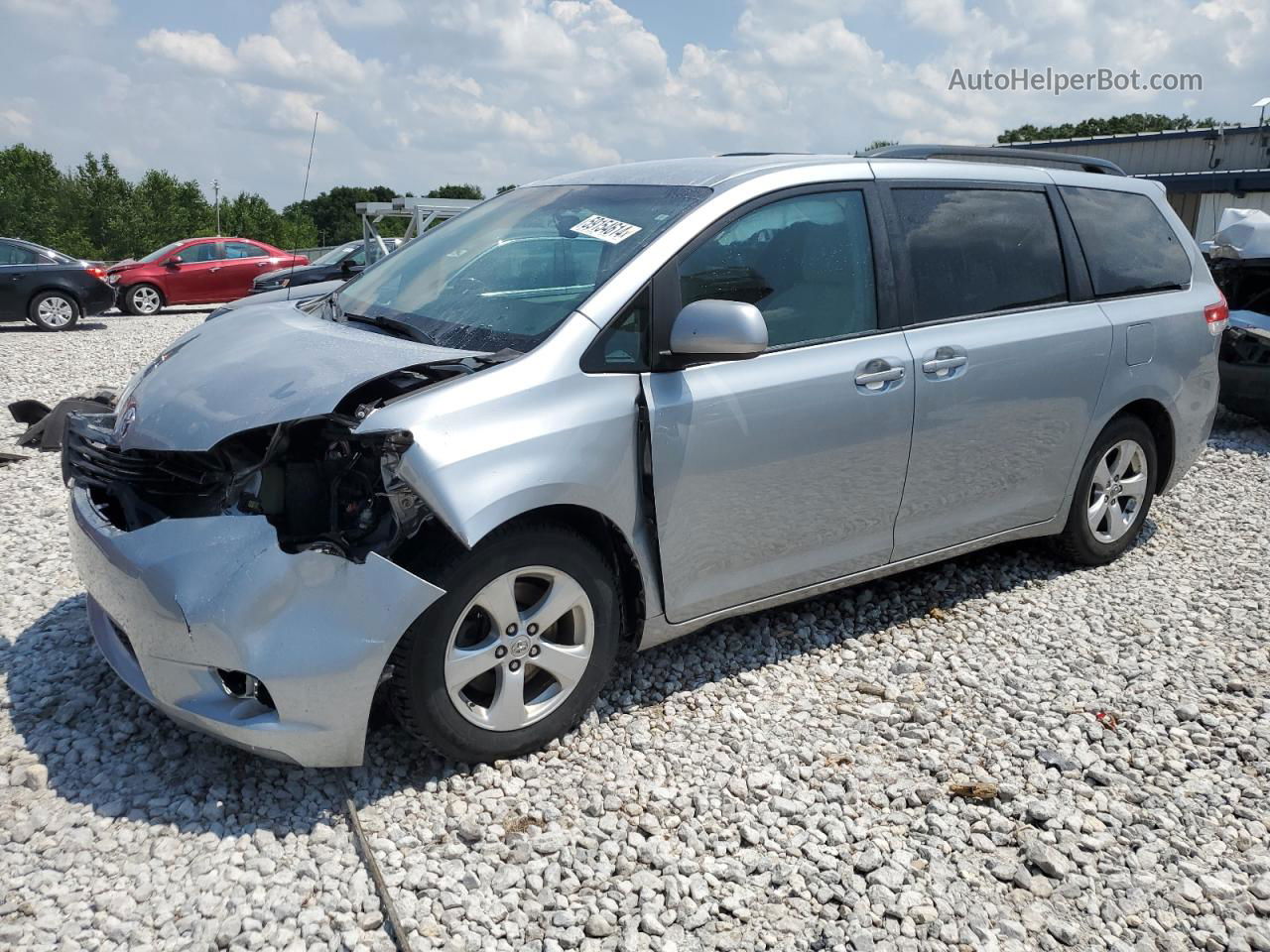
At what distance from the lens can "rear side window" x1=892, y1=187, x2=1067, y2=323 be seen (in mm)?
4102

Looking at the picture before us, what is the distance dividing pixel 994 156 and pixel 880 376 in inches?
61.0

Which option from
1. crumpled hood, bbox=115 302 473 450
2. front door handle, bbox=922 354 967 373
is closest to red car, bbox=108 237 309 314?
crumpled hood, bbox=115 302 473 450

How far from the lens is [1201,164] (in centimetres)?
2595

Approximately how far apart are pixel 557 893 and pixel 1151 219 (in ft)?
14.2

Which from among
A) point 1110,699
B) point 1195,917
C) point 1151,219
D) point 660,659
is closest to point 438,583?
point 660,659

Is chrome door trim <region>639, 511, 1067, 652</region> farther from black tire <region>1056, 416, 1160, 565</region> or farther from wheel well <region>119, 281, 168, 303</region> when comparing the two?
wheel well <region>119, 281, 168, 303</region>

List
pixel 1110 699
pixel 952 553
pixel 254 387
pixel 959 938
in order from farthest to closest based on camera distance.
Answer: pixel 952 553 < pixel 1110 699 < pixel 254 387 < pixel 959 938

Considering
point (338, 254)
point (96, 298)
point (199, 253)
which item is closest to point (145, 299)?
point (199, 253)

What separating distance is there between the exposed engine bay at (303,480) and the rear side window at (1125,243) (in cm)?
300

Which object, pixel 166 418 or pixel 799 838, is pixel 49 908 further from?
pixel 799 838

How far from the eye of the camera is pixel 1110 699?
153 inches

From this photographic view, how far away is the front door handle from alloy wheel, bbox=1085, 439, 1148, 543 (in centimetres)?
126

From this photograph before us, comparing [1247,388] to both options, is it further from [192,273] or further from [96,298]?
[192,273]

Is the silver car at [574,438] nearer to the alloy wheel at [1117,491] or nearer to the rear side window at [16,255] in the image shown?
the alloy wheel at [1117,491]
